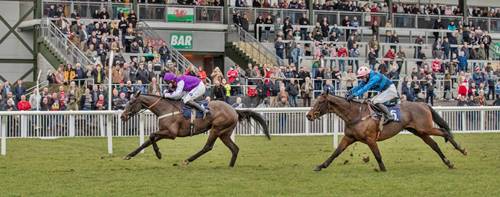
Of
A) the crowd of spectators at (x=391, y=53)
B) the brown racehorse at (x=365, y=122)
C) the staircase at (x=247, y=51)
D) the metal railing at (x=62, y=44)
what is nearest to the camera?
the brown racehorse at (x=365, y=122)

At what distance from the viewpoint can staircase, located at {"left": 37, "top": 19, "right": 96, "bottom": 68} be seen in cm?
3164

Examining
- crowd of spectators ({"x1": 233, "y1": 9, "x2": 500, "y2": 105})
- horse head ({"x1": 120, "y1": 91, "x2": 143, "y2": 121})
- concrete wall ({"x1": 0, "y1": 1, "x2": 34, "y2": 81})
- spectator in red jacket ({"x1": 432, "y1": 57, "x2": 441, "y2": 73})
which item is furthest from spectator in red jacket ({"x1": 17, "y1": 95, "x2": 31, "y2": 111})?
spectator in red jacket ({"x1": 432, "y1": 57, "x2": 441, "y2": 73})

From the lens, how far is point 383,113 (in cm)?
1619

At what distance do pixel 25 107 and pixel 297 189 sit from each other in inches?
611

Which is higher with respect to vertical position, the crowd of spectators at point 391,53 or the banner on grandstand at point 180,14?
the banner on grandstand at point 180,14

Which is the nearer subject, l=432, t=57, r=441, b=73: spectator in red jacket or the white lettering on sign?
l=432, t=57, r=441, b=73: spectator in red jacket

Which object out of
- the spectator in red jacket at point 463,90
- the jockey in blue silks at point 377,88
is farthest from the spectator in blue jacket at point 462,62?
the jockey in blue silks at point 377,88

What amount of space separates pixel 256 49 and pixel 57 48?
25.1 feet

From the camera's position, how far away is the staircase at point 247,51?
3675 cm

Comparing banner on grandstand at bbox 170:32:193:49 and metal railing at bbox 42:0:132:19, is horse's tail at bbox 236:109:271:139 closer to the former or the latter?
metal railing at bbox 42:0:132:19

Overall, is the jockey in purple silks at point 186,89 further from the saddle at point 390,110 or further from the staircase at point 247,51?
the staircase at point 247,51

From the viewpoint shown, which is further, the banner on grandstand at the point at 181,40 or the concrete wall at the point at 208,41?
the concrete wall at the point at 208,41

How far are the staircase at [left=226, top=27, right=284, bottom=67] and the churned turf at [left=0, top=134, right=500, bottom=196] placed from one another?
557 inches

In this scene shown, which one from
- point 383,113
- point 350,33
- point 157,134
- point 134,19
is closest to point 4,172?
point 157,134
